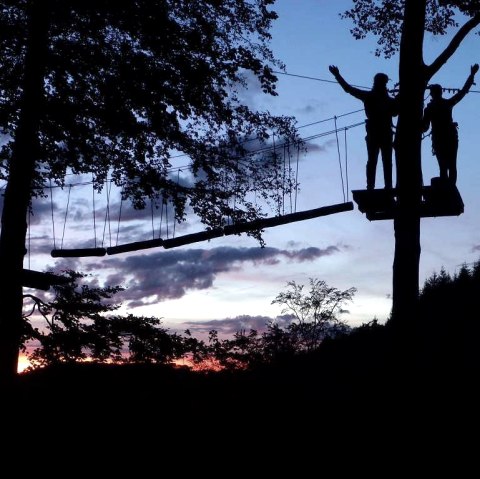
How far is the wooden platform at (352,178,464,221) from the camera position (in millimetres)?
8836

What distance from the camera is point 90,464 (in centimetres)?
1005

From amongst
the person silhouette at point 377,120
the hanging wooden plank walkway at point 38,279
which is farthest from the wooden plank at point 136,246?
the person silhouette at point 377,120

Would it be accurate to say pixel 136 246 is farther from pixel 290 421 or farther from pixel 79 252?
pixel 290 421

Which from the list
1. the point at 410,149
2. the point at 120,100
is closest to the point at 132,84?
the point at 120,100

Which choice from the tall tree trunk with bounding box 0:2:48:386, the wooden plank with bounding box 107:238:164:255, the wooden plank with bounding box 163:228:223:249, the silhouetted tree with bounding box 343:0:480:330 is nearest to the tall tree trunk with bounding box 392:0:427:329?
the silhouetted tree with bounding box 343:0:480:330

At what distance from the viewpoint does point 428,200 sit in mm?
9086

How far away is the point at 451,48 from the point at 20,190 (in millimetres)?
8166

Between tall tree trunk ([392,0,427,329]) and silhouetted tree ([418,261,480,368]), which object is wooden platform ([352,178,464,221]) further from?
silhouetted tree ([418,261,480,368])

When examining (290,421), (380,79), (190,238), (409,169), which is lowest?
(290,421)

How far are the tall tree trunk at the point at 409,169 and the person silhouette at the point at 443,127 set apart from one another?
70cm

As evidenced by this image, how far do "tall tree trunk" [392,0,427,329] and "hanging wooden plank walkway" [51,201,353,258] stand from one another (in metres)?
1.93

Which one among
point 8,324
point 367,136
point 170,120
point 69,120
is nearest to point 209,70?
point 170,120

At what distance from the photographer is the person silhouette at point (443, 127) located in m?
9.32

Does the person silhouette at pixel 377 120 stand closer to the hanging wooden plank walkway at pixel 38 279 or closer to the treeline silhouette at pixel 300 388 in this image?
the treeline silhouette at pixel 300 388
